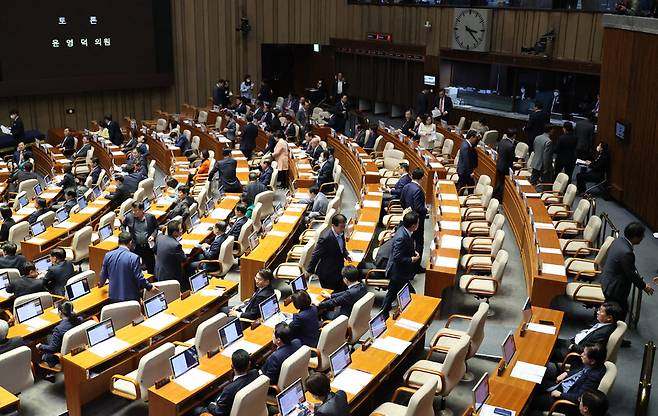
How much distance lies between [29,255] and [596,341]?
9.24 metres

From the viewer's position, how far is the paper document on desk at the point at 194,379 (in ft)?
22.2

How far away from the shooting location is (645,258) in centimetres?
1152

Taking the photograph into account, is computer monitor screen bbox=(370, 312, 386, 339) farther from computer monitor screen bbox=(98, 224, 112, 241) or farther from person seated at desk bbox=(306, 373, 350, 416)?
computer monitor screen bbox=(98, 224, 112, 241)

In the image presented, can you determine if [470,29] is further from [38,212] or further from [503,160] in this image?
[38,212]

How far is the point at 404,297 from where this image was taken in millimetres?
8336

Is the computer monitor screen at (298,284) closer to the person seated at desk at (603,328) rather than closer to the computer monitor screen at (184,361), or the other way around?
the computer monitor screen at (184,361)

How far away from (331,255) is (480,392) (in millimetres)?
3420

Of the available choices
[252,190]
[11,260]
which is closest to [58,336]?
[11,260]

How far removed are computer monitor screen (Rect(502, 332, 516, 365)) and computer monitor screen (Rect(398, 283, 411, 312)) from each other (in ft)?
4.97

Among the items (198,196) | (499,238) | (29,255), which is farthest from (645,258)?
(29,255)

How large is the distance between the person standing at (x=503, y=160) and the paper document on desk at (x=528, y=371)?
24.1ft

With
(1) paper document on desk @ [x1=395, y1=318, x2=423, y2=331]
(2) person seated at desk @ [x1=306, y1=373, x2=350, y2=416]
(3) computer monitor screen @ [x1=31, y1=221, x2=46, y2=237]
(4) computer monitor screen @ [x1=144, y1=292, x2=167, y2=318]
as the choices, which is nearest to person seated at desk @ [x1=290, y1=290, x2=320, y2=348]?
(1) paper document on desk @ [x1=395, y1=318, x2=423, y2=331]

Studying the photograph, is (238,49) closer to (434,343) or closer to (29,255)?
(29,255)

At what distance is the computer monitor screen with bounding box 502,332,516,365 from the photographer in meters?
6.81
